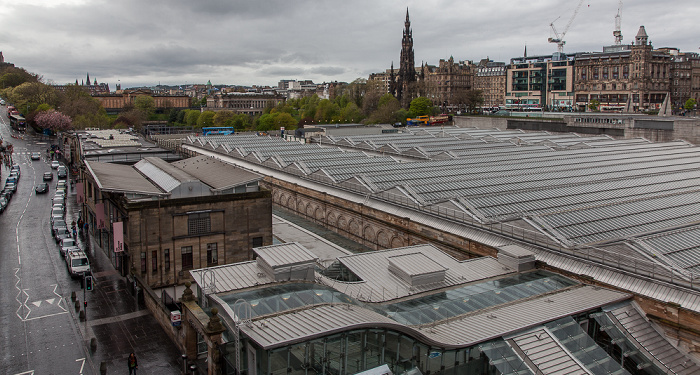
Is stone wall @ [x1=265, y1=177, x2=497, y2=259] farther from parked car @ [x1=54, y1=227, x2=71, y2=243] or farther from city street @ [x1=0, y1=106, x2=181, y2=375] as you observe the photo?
parked car @ [x1=54, y1=227, x2=71, y2=243]

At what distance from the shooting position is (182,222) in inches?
1540

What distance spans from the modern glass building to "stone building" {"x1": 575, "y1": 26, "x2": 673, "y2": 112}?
150340mm

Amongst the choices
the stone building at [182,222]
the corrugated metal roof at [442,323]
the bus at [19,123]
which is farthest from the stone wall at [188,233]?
the bus at [19,123]

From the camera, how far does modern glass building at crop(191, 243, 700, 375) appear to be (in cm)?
2035

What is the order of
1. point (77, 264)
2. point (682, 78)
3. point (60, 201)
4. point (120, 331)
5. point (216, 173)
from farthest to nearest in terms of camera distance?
point (682, 78) → point (60, 201) → point (216, 173) → point (77, 264) → point (120, 331)

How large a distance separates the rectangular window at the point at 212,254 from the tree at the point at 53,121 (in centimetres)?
12495

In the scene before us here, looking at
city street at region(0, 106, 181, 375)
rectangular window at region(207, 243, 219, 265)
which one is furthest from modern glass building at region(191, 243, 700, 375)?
rectangular window at region(207, 243, 219, 265)

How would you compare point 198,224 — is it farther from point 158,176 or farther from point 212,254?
point 158,176

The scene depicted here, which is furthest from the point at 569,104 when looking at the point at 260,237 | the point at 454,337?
the point at 454,337

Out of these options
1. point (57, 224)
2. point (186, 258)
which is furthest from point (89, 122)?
point (186, 258)

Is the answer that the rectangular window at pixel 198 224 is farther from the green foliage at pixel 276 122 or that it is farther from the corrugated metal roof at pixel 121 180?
the green foliage at pixel 276 122

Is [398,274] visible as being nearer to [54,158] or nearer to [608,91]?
[54,158]

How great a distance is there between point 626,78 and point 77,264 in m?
167

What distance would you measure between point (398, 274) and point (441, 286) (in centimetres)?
223
